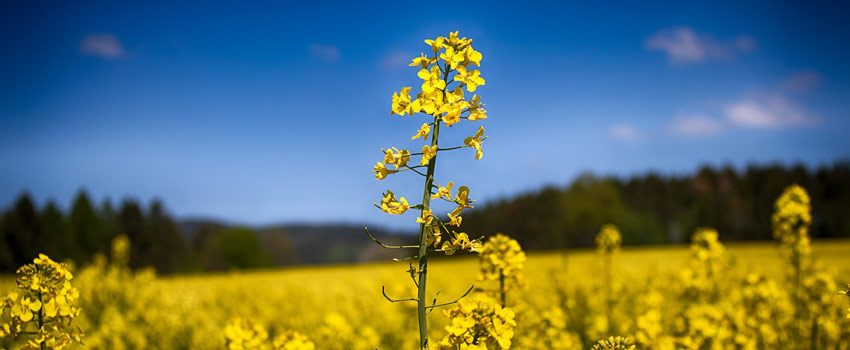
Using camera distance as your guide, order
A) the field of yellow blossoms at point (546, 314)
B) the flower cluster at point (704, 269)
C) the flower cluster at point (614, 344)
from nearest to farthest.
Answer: the flower cluster at point (614, 344) → the field of yellow blossoms at point (546, 314) → the flower cluster at point (704, 269)

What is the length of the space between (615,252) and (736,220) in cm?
4753

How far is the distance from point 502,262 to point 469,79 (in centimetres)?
143

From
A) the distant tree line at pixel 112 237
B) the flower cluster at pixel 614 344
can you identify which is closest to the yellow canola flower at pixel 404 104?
the flower cluster at pixel 614 344

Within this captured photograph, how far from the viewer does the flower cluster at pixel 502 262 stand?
3.15m

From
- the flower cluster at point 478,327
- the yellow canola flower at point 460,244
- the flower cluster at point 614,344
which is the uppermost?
the yellow canola flower at point 460,244

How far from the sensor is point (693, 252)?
6148 millimetres

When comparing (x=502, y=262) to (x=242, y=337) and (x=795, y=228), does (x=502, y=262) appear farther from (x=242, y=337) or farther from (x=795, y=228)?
(x=795, y=228)

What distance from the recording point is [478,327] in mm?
2311

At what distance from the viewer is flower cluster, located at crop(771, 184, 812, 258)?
17.3 ft

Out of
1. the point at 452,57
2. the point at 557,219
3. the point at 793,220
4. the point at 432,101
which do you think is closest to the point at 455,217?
the point at 432,101

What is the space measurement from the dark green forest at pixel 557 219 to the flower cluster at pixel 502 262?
3369 cm

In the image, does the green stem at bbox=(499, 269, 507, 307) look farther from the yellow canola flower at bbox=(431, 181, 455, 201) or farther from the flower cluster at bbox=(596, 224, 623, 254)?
the flower cluster at bbox=(596, 224, 623, 254)

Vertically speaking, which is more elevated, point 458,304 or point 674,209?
point 674,209

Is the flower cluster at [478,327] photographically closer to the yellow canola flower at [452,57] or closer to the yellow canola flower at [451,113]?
the yellow canola flower at [451,113]
